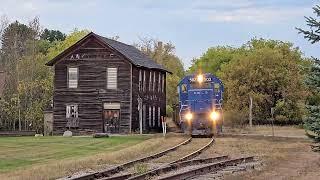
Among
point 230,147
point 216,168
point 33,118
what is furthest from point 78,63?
point 216,168

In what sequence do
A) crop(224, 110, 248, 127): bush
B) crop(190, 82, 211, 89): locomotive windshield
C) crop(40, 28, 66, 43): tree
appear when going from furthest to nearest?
1. crop(40, 28, 66, 43): tree
2. crop(224, 110, 248, 127): bush
3. crop(190, 82, 211, 89): locomotive windshield

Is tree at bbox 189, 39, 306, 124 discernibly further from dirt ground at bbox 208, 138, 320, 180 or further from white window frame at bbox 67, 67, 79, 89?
dirt ground at bbox 208, 138, 320, 180

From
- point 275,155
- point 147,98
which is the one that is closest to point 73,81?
point 147,98

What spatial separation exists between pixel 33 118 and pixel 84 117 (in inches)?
510

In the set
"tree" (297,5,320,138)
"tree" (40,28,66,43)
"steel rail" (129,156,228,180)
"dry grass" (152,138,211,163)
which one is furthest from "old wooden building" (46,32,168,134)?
"tree" (40,28,66,43)

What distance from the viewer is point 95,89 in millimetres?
49844

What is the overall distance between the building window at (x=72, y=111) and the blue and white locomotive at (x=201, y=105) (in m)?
12.8

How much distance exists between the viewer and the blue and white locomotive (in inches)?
1526

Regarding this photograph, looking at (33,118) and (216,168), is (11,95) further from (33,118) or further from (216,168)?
(216,168)

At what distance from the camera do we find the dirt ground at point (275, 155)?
18219mm

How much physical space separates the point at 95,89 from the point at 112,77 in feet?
5.80

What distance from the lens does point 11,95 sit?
63.5 m

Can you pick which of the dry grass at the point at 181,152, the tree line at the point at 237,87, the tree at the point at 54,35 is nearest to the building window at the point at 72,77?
the tree line at the point at 237,87

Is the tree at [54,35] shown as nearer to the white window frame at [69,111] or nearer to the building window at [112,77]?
the white window frame at [69,111]
